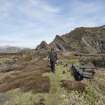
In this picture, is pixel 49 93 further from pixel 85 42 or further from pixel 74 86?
pixel 85 42

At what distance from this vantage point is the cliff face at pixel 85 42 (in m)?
153

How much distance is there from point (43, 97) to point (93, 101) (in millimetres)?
5841

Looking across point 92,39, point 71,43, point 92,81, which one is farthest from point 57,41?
point 92,81

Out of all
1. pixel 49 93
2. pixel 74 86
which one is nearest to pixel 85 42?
pixel 74 86

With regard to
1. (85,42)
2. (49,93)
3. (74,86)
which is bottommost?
(49,93)

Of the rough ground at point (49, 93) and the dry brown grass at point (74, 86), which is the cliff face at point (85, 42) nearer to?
the rough ground at point (49, 93)

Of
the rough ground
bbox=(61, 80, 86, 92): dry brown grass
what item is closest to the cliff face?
the rough ground

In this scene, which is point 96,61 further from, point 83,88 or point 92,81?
point 83,88

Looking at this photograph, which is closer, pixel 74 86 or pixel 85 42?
pixel 74 86

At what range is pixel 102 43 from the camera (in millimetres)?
155125

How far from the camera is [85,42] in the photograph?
15875 cm

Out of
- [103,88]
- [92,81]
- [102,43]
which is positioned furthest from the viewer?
[102,43]

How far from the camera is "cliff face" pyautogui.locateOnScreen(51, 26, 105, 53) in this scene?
15300cm

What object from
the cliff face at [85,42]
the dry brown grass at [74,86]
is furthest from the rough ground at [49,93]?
the cliff face at [85,42]
